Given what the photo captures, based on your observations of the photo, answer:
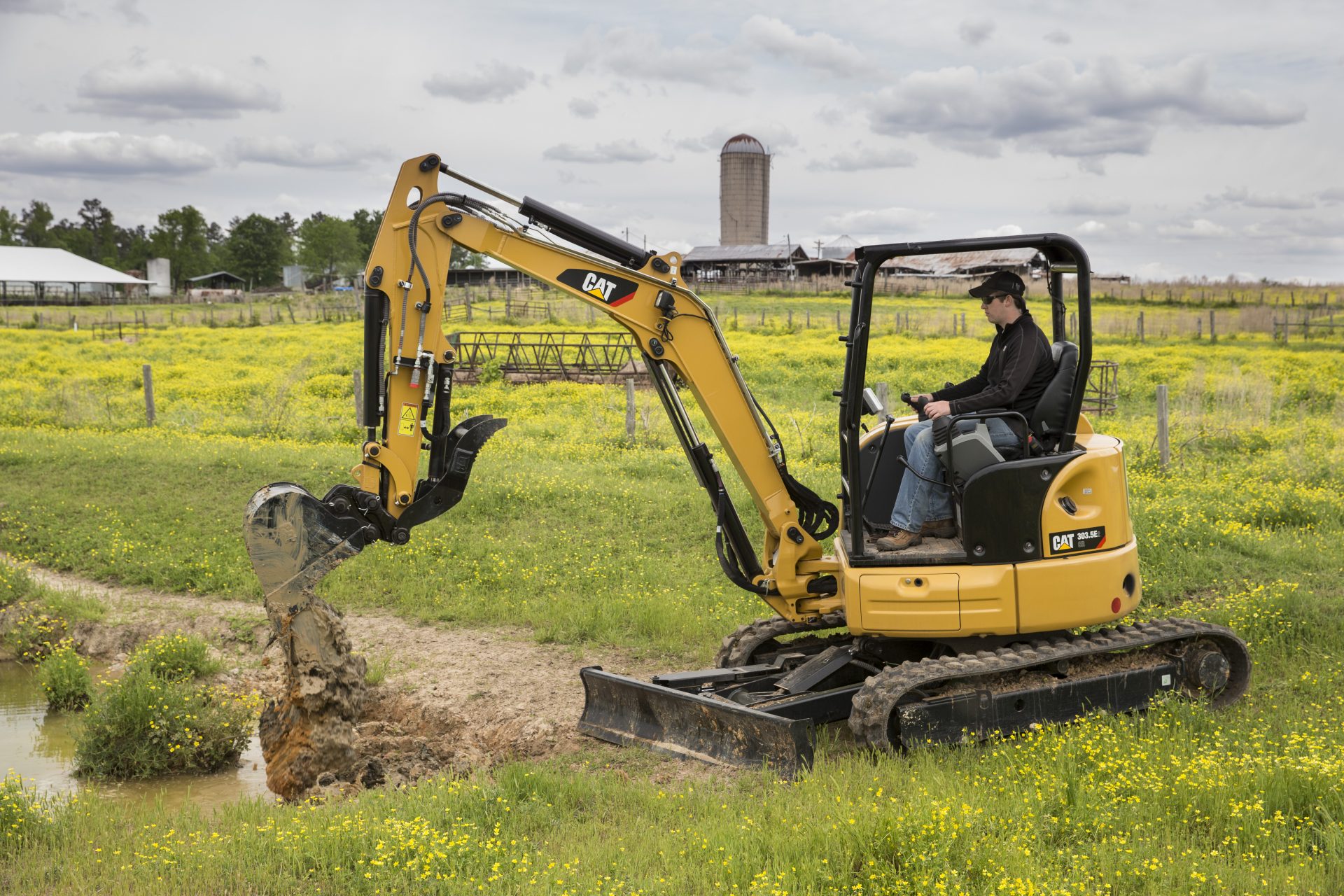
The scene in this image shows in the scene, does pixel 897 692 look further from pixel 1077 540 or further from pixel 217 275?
pixel 217 275

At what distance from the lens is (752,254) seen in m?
79.5

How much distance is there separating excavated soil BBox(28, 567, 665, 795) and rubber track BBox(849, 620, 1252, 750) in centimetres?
206

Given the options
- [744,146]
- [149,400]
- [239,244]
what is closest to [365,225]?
[239,244]

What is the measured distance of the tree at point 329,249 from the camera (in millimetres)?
98250

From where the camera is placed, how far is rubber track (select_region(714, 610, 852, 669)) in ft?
27.6

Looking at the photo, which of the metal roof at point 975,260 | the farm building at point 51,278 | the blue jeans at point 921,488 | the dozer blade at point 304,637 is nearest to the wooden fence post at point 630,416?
the dozer blade at point 304,637

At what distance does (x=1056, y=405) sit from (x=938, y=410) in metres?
0.80

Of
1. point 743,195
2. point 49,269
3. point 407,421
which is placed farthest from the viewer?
point 743,195

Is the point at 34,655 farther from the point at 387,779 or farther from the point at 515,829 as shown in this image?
the point at 515,829

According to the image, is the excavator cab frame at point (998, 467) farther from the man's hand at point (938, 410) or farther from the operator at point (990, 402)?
the man's hand at point (938, 410)

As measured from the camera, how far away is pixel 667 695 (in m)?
7.29

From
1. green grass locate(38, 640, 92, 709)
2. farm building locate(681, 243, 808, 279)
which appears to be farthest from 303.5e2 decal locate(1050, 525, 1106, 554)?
farm building locate(681, 243, 808, 279)

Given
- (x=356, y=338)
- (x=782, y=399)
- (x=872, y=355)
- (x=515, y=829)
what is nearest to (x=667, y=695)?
(x=515, y=829)

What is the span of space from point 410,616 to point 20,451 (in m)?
9.94
